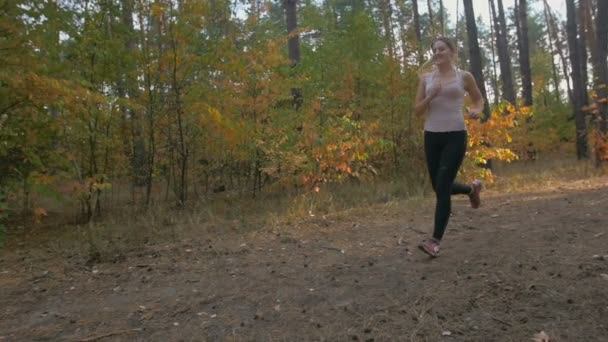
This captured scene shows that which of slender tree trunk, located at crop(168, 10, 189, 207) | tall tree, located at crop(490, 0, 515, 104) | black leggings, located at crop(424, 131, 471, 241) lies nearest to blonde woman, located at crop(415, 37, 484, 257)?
black leggings, located at crop(424, 131, 471, 241)

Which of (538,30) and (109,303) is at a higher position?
(538,30)

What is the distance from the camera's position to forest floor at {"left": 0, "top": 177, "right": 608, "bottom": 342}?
7.73 ft

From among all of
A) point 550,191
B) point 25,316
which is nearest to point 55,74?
point 25,316

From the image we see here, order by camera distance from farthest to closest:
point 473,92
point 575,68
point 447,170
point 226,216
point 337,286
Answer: point 575,68
point 226,216
point 473,92
point 447,170
point 337,286

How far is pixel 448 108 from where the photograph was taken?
339cm

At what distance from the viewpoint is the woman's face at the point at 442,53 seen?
3.42 m

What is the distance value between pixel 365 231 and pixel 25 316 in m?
3.04

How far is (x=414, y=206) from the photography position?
592 centimetres

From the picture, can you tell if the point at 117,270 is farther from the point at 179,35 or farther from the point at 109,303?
the point at 179,35

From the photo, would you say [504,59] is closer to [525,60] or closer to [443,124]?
[525,60]

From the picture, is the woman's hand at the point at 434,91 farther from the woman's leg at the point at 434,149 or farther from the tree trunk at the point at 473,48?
the tree trunk at the point at 473,48

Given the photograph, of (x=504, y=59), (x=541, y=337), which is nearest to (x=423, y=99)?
(x=541, y=337)

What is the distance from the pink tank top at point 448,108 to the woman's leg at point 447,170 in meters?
0.07

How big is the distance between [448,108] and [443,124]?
0.13 m
